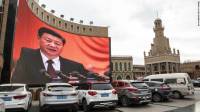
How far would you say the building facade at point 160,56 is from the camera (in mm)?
111750

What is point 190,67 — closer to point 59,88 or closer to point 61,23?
→ point 61,23

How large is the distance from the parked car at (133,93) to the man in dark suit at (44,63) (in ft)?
32.9

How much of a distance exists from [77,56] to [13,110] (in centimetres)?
2128

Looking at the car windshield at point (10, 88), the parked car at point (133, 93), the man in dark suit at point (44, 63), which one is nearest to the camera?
the car windshield at point (10, 88)

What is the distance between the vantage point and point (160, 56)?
11269 centimetres

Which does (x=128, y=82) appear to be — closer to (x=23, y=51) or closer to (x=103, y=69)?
(x=23, y=51)

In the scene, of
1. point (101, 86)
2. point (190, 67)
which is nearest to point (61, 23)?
point (101, 86)

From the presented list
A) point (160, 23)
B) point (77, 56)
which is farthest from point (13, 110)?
point (160, 23)

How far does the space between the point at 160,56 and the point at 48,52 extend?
3579 inches

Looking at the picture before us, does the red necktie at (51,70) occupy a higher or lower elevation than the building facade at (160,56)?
lower

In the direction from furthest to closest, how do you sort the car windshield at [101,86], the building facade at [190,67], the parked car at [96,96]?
the building facade at [190,67]
the car windshield at [101,86]
the parked car at [96,96]

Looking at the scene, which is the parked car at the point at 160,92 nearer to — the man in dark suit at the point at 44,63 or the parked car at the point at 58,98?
the parked car at the point at 58,98

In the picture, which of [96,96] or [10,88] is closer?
[10,88]

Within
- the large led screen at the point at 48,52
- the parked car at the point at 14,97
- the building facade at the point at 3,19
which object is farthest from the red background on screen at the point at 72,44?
the parked car at the point at 14,97
